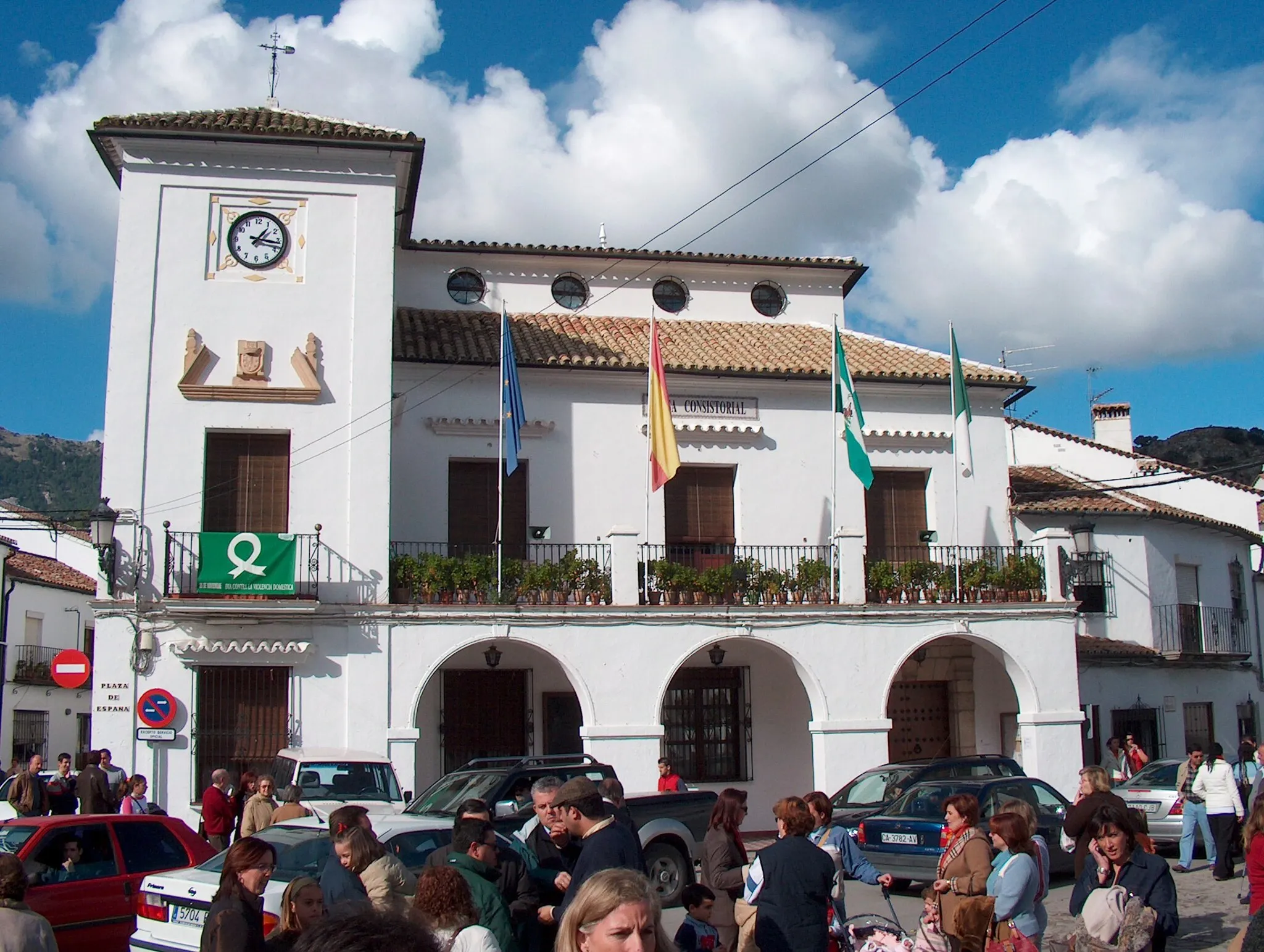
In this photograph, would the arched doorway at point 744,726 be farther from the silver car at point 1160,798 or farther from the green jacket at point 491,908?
the green jacket at point 491,908

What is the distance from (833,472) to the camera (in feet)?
68.2

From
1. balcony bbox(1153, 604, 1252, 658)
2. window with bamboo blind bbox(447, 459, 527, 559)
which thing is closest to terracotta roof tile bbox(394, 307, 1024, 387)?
window with bamboo blind bbox(447, 459, 527, 559)

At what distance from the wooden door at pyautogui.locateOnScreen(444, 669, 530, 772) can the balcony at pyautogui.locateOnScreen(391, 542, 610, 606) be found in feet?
6.75

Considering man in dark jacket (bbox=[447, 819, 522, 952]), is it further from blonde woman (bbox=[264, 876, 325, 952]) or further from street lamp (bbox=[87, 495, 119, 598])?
street lamp (bbox=[87, 495, 119, 598])

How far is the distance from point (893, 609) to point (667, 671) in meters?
3.83

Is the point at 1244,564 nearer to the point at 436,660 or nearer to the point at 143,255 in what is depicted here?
the point at 436,660

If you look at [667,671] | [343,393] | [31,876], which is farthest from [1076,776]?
[31,876]

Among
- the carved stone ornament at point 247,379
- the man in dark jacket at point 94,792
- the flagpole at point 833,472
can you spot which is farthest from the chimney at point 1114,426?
the man in dark jacket at point 94,792

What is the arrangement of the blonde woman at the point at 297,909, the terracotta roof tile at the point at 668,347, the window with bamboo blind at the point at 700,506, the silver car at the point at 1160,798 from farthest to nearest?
1. the window with bamboo blind at the point at 700,506
2. the terracotta roof tile at the point at 668,347
3. the silver car at the point at 1160,798
4. the blonde woman at the point at 297,909

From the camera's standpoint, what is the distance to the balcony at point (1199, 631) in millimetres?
24297

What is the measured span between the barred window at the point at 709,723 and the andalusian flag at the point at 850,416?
3.99 m

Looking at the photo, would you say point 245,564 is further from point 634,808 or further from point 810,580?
point 810,580

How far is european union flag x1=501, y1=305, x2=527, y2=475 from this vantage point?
18.8 metres

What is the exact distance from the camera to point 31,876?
32.3 ft
